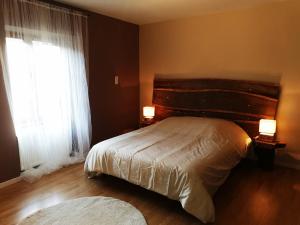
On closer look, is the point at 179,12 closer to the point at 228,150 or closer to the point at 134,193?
the point at 228,150

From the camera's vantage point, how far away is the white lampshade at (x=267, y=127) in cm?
293

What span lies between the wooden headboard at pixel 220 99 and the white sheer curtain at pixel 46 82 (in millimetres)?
1418

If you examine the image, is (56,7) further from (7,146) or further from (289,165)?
(289,165)

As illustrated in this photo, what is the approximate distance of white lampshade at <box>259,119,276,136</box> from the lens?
2.93 metres

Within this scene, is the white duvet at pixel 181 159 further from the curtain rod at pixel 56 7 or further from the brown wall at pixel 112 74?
the curtain rod at pixel 56 7

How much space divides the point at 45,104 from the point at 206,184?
222 centimetres

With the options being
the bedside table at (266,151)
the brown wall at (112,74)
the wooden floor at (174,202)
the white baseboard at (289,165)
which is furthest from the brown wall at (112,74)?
the white baseboard at (289,165)

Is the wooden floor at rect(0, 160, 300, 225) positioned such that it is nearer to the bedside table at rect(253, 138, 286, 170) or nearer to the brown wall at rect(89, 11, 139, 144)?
the bedside table at rect(253, 138, 286, 170)

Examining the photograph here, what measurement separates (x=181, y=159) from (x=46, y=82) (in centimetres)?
199

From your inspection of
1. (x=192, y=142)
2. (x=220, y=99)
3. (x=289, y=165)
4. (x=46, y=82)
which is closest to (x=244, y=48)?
(x=220, y=99)

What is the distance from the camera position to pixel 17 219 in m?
2.07

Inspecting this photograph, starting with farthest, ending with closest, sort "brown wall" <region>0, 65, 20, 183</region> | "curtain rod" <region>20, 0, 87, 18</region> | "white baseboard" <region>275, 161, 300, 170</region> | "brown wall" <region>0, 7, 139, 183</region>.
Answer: "brown wall" <region>0, 7, 139, 183</region> → "white baseboard" <region>275, 161, 300, 170</region> → "curtain rod" <region>20, 0, 87, 18</region> → "brown wall" <region>0, 65, 20, 183</region>

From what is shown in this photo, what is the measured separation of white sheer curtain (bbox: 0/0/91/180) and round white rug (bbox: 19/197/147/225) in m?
0.87

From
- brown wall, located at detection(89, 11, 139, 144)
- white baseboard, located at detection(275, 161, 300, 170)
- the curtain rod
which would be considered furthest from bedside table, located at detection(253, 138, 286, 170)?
the curtain rod
